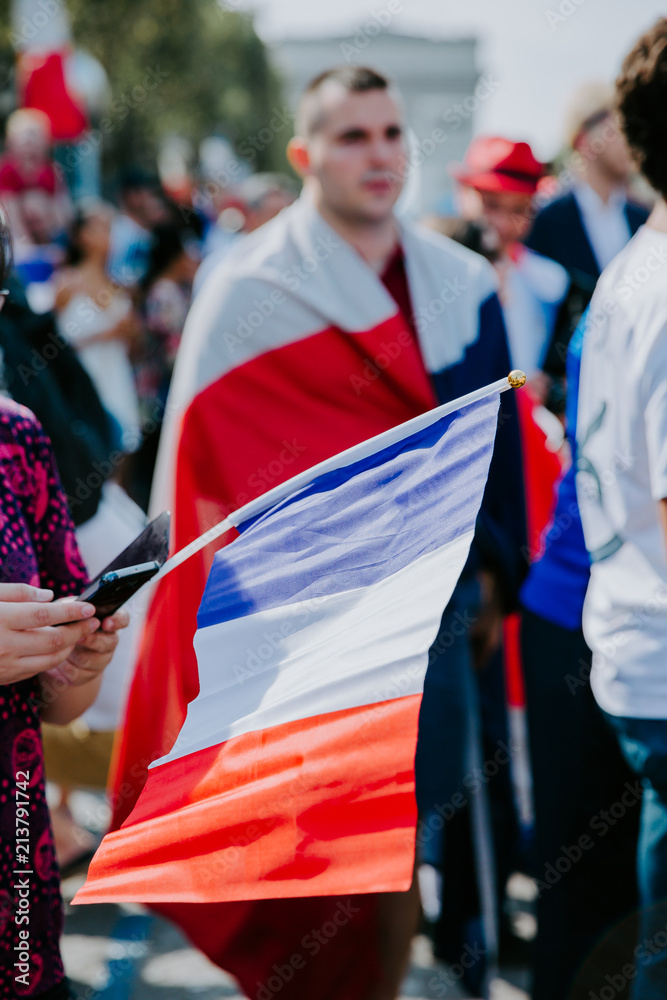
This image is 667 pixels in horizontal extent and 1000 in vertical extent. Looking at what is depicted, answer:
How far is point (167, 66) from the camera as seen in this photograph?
76.8ft

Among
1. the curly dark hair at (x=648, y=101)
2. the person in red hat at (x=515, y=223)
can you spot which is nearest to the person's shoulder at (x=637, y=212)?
the person in red hat at (x=515, y=223)

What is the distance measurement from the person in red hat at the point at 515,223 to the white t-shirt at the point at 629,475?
2.64m

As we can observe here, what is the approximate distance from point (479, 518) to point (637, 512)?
0.87 metres

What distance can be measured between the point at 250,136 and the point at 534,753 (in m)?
34.9

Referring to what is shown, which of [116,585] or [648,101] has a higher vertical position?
[648,101]

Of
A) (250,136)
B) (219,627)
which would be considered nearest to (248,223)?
(219,627)

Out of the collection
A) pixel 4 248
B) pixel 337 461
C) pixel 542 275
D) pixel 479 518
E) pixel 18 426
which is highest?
pixel 4 248

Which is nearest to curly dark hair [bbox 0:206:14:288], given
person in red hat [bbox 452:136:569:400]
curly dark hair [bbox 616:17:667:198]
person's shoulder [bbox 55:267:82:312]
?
curly dark hair [bbox 616:17:667:198]

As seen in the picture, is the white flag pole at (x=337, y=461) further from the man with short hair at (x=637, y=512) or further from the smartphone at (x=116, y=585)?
the man with short hair at (x=637, y=512)

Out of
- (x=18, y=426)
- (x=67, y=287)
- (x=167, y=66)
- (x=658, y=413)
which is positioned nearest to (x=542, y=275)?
(x=67, y=287)

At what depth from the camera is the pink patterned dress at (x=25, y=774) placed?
1457 mm

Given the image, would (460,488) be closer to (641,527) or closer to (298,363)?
(641,527)

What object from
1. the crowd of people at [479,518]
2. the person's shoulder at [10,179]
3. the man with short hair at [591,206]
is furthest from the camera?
the person's shoulder at [10,179]

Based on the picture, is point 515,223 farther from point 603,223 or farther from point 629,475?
point 629,475
